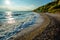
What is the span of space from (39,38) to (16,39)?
1706 millimetres

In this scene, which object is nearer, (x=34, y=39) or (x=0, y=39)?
(x=34, y=39)

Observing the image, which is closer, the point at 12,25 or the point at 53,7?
the point at 12,25

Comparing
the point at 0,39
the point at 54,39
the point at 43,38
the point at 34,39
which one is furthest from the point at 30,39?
the point at 0,39

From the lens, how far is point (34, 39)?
905cm

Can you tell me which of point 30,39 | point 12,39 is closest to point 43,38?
point 30,39

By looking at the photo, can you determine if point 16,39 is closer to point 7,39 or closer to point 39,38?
point 7,39

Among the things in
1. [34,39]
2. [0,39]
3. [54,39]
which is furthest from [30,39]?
[0,39]

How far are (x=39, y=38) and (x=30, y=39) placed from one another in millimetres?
697

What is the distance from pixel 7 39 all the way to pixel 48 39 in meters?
3.07

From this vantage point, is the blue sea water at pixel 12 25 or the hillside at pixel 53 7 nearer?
the blue sea water at pixel 12 25

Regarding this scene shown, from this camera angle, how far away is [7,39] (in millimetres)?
9500

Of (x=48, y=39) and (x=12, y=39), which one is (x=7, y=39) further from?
(x=48, y=39)

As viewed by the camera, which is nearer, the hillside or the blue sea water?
the blue sea water

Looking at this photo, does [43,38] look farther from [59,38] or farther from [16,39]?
[16,39]
